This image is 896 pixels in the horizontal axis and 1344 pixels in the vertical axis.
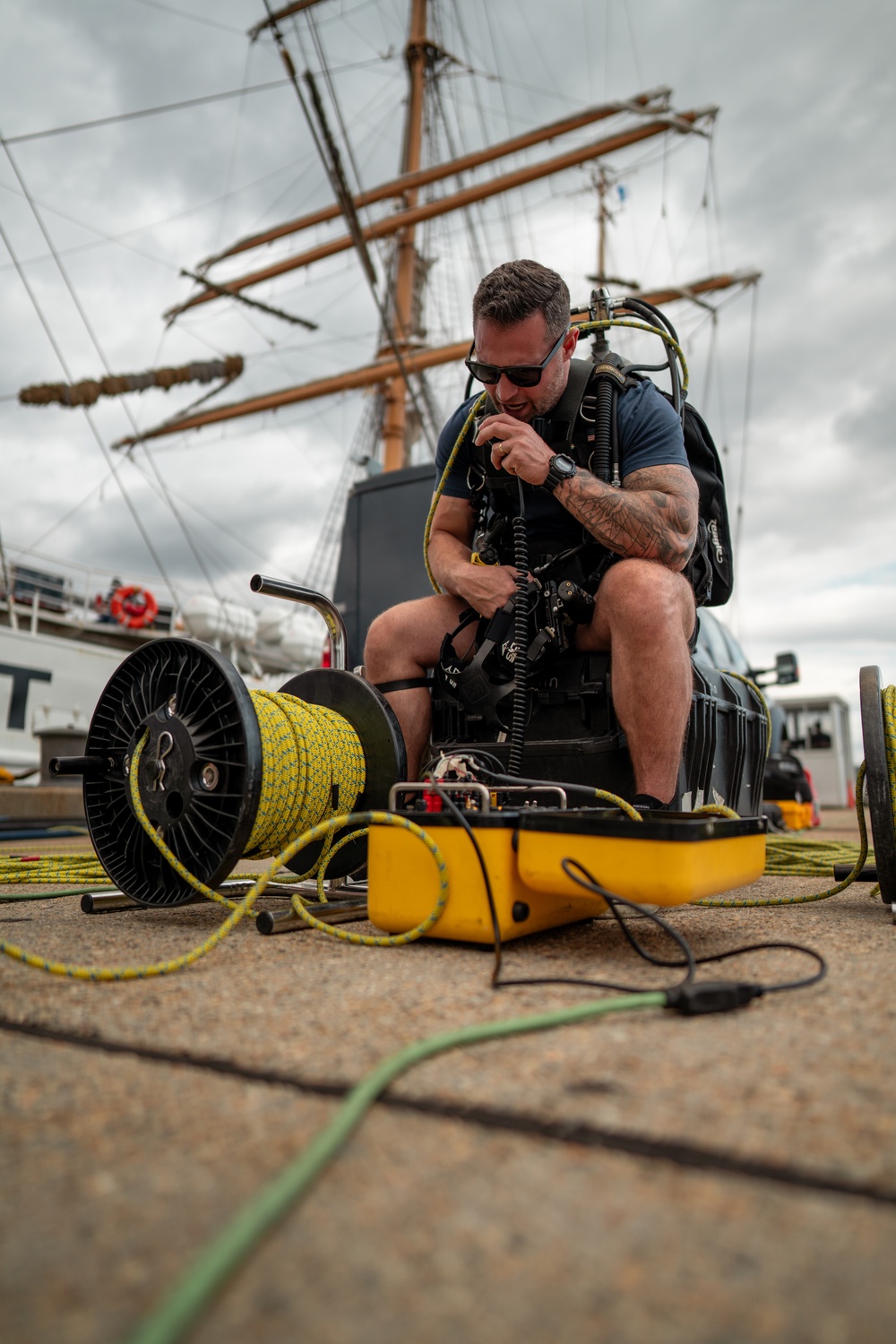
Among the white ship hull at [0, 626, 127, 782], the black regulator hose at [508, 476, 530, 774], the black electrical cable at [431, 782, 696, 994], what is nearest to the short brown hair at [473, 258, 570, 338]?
the black regulator hose at [508, 476, 530, 774]

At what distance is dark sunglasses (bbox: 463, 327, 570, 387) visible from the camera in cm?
200

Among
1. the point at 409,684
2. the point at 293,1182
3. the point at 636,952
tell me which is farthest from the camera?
the point at 409,684

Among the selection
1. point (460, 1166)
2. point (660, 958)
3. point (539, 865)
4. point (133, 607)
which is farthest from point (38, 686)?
point (460, 1166)

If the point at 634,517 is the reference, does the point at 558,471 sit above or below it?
above

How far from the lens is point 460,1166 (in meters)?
0.59

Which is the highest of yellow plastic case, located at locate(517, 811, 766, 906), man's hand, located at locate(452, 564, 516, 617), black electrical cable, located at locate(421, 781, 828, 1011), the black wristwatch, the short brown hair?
the short brown hair

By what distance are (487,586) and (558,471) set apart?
357mm

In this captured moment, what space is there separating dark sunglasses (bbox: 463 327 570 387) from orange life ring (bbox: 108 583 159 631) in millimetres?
12757

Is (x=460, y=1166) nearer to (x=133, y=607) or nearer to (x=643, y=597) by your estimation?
(x=643, y=597)

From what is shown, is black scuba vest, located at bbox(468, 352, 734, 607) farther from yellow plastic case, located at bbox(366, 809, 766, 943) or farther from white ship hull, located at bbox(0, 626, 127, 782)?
white ship hull, located at bbox(0, 626, 127, 782)

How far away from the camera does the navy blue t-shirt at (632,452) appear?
2092 millimetres

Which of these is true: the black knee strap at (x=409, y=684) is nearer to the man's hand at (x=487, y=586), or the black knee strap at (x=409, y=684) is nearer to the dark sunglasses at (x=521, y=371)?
the man's hand at (x=487, y=586)

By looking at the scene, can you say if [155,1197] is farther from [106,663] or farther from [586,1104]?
[106,663]

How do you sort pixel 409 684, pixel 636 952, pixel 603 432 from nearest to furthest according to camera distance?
1. pixel 636 952
2. pixel 603 432
3. pixel 409 684
